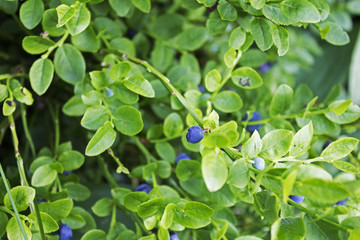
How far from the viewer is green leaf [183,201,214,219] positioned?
529 millimetres

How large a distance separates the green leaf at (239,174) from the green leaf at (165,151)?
0.80ft

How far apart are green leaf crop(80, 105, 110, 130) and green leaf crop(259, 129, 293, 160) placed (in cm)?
26

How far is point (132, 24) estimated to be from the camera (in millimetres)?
867

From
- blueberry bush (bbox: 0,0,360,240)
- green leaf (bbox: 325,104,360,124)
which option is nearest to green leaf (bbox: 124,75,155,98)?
blueberry bush (bbox: 0,0,360,240)

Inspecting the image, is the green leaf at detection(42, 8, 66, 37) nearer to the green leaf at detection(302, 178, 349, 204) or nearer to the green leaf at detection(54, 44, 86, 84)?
the green leaf at detection(54, 44, 86, 84)

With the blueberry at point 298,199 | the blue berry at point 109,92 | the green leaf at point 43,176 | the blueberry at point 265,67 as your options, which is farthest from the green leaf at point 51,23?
the blueberry at point 265,67

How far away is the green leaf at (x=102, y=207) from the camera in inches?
26.8

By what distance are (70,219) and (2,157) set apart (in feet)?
1.28

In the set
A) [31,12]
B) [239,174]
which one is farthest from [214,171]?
[31,12]

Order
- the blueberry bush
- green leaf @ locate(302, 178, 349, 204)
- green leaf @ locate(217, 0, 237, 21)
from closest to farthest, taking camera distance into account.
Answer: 1. green leaf @ locate(302, 178, 349, 204)
2. the blueberry bush
3. green leaf @ locate(217, 0, 237, 21)

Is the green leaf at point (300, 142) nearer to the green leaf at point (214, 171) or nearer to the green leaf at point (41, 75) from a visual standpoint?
the green leaf at point (214, 171)

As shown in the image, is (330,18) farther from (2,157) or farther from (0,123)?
(2,157)

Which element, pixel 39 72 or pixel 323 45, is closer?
pixel 39 72

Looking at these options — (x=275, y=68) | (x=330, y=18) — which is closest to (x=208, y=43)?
(x=275, y=68)
